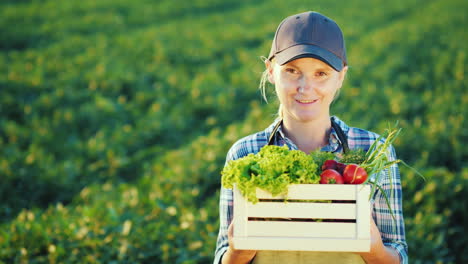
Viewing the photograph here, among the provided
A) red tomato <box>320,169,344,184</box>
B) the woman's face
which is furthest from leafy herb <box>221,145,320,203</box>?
the woman's face

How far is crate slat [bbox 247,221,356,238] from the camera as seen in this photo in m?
2.08

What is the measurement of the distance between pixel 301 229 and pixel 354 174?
1.13ft

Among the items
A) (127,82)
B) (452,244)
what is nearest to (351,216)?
(452,244)

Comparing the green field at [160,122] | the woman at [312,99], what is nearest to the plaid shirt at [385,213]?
the woman at [312,99]

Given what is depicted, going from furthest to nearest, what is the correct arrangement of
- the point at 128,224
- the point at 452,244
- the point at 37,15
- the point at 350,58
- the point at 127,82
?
the point at 37,15 → the point at 350,58 → the point at 127,82 → the point at 452,244 → the point at 128,224

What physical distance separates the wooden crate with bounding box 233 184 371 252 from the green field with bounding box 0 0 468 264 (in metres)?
1.05

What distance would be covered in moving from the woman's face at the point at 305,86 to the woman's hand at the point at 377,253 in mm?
643

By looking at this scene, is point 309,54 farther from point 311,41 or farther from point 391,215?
point 391,215

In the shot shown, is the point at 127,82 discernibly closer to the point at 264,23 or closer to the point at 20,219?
the point at 20,219

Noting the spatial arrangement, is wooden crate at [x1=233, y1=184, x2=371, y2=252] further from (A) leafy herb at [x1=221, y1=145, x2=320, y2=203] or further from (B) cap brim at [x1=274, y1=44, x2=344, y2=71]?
(B) cap brim at [x1=274, y1=44, x2=344, y2=71]

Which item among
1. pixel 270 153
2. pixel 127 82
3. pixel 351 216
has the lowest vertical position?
pixel 351 216

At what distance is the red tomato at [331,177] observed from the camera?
212 cm

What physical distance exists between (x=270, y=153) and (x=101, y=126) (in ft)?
23.7

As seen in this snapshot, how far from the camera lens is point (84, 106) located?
938 cm
